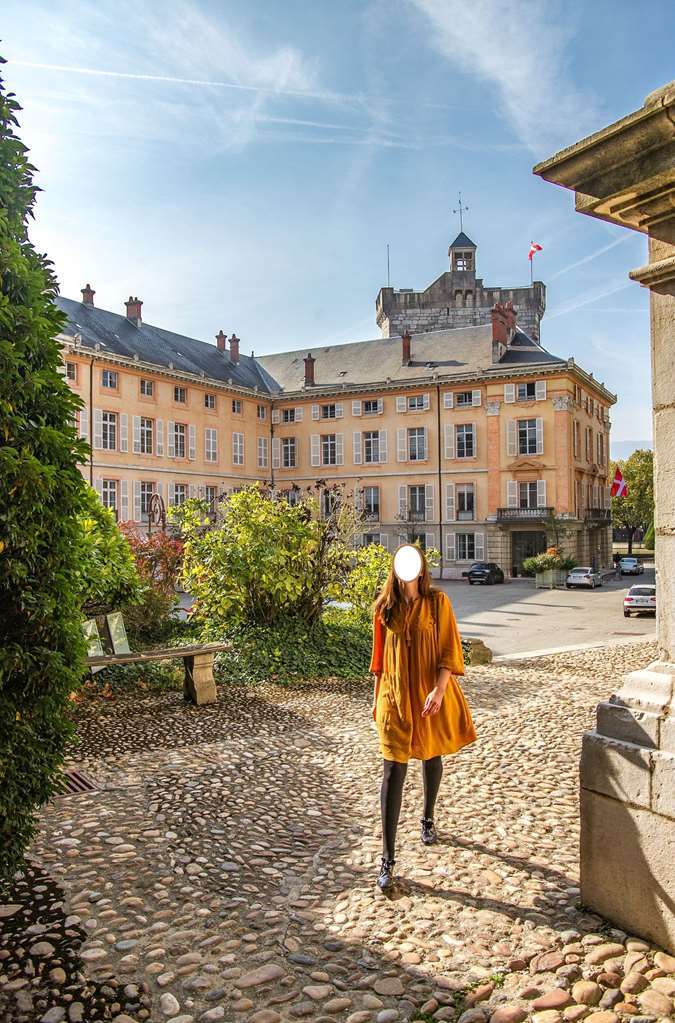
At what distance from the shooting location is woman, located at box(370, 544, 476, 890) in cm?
336

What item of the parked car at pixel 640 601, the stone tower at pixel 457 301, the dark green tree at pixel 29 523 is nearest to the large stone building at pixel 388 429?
the stone tower at pixel 457 301

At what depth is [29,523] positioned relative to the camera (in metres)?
2.95

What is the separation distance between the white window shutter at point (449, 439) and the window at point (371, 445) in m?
4.22

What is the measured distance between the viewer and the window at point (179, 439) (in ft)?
119

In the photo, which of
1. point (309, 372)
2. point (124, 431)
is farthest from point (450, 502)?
point (124, 431)

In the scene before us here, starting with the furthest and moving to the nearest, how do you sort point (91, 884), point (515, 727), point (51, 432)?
point (515, 727)
point (91, 884)
point (51, 432)

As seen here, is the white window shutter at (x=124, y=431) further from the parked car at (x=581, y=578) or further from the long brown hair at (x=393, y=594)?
the long brown hair at (x=393, y=594)

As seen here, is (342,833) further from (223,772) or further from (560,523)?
(560,523)

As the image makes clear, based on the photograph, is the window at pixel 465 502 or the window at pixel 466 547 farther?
the window at pixel 465 502

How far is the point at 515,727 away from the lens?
6.21m

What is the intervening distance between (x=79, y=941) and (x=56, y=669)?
112 centimetres

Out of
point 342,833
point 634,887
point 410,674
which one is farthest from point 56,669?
point 634,887

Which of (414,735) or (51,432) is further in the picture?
(414,735)

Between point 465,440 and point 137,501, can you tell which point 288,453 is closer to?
point 465,440
